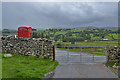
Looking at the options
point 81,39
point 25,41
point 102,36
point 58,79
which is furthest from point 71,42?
point 58,79

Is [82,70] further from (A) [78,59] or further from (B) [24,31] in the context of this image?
(A) [78,59]

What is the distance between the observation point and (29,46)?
14.0m

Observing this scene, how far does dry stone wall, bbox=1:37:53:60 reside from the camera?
44.0ft

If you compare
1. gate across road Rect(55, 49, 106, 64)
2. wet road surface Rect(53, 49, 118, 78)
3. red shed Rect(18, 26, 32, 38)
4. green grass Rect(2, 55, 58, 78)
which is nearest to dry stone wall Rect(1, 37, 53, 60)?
red shed Rect(18, 26, 32, 38)

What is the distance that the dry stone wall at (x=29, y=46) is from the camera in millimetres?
13406

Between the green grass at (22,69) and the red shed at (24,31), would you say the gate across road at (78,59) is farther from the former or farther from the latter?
the green grass at (22,69)

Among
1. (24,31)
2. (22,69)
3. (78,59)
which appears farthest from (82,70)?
(78,59)

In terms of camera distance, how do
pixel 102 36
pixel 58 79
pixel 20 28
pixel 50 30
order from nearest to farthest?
pixel 58 79
pixel 20 28
pixel 50 30
pixel 102 36

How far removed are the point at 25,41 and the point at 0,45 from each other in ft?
7.28

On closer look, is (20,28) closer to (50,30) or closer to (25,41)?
(25,41)

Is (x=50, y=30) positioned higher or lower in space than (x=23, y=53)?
higher

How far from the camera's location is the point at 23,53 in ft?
45.5

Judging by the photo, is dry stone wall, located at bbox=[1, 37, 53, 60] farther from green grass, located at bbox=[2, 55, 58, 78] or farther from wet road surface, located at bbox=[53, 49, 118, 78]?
green grass, located at bbox=[2, 55, 58, 78]

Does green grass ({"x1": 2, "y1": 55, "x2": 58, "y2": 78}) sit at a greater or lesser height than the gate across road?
greater
